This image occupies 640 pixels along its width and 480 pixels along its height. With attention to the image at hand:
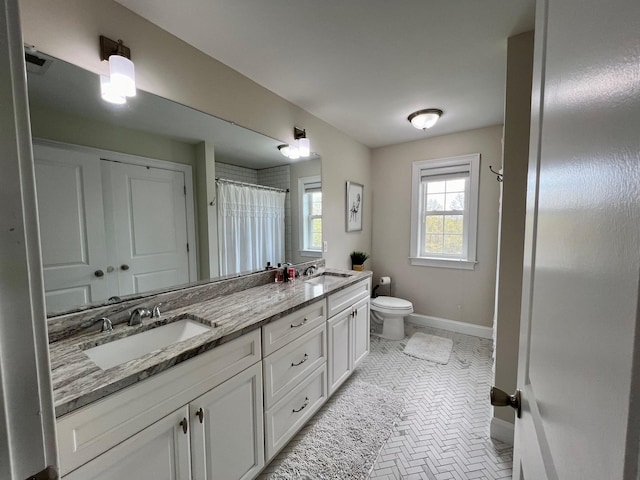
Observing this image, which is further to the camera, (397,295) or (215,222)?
(397,295)

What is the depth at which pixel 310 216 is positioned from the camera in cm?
257

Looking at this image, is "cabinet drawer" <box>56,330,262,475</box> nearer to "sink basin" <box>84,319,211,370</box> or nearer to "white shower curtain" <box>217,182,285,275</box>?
"sink basin" <box>84,319,211,370</box>

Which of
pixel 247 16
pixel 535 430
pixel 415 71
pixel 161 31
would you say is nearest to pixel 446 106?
pixel 415 71

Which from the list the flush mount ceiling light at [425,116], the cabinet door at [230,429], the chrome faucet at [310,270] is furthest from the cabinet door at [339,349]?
the flush mount ceiling light at [425,116]

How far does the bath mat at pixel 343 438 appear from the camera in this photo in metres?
1.44

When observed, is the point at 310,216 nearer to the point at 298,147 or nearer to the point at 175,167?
the point at 298,147

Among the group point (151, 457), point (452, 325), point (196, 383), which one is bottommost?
point (452, 325)

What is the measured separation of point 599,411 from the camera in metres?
0.29

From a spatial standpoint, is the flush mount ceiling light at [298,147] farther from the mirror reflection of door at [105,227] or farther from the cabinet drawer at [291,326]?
the cabinet drawer at [291,326]

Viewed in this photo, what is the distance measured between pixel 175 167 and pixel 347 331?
5.53 feet

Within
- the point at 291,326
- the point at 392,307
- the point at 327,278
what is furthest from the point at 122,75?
the point at 392,307

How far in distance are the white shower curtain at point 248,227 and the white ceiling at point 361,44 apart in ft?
2.74

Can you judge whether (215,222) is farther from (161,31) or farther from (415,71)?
(415,71)

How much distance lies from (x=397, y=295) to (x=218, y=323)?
110 inches
